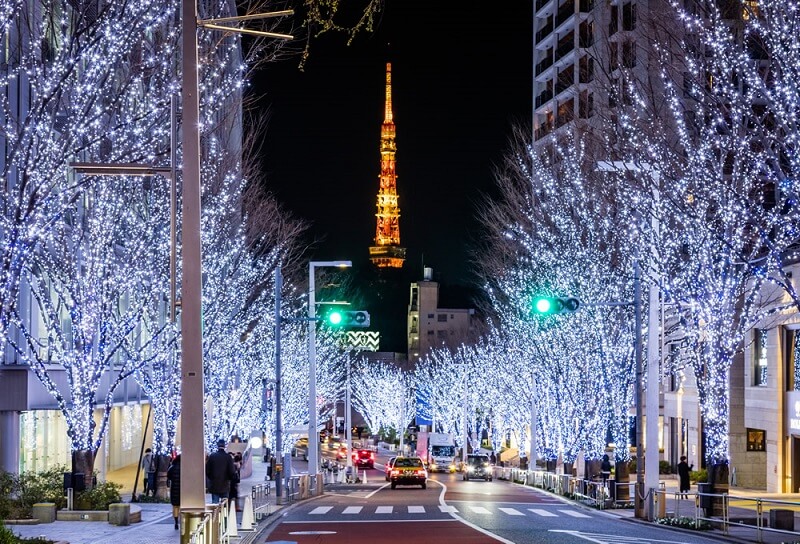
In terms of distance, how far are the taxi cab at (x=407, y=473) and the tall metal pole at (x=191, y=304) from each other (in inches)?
1252

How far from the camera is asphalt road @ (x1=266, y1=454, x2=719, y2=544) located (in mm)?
20281

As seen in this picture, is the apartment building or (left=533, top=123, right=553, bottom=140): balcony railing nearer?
(left=533, top=123, right=553, bottom=140): balcony railing

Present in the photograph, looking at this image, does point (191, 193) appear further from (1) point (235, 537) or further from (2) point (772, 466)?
(2) point (772, 466)

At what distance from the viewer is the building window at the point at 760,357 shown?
3975 centimetres

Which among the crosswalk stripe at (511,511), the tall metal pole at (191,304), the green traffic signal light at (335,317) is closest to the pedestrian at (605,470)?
the crosswalk stripe at (511,511)

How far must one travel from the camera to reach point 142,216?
27281 millimetres

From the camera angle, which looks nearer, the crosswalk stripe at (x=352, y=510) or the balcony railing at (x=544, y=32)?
the crosswalk stripe at (x=352, y=510)

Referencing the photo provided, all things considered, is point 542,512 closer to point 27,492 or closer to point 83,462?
point 83,462

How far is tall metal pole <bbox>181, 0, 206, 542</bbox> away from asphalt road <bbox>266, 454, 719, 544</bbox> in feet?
24.5

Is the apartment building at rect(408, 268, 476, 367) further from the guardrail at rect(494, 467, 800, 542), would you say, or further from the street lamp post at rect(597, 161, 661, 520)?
the street lamp post at rect(597, 161, 661, 520)

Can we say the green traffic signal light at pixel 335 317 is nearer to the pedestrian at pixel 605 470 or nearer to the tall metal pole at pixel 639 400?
the tall metal pole at pixel 639 400

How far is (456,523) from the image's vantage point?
77.9 ft

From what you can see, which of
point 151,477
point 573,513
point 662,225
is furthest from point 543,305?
point 151,477

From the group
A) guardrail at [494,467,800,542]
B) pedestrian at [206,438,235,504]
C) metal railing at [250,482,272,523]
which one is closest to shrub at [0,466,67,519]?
pedestrian at [206,438,235,504]
